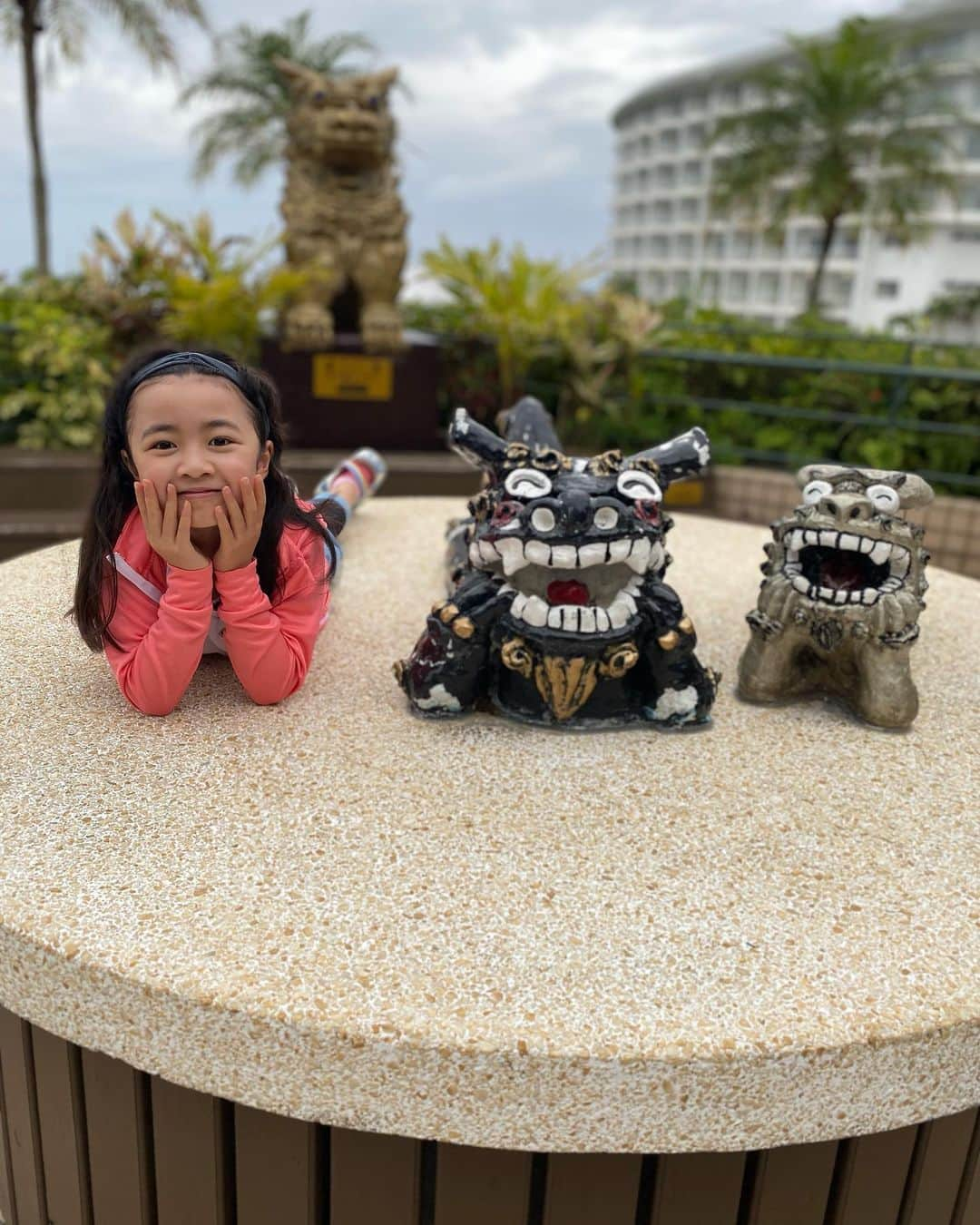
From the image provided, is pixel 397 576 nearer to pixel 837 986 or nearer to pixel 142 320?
pixel 837 986

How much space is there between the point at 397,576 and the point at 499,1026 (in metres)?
1.77

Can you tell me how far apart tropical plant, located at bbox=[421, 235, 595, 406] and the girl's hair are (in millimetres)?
3651

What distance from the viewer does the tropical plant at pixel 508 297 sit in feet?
17.1

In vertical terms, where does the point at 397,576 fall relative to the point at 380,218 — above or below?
below

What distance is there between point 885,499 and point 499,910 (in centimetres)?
106

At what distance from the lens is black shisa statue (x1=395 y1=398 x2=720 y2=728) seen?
65.4 inches

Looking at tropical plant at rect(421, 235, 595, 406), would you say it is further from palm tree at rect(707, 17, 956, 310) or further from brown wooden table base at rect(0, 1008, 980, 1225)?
palm tree at rect(707, 17, 956, 310)

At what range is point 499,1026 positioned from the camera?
1.08 metres

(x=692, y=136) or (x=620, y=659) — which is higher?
(x=692, y=136)

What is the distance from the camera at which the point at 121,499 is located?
171 centimetres

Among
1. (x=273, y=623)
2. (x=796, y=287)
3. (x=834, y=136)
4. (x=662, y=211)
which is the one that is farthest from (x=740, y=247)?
(x=273, y=623)

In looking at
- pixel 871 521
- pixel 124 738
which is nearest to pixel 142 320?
pixel 124 738

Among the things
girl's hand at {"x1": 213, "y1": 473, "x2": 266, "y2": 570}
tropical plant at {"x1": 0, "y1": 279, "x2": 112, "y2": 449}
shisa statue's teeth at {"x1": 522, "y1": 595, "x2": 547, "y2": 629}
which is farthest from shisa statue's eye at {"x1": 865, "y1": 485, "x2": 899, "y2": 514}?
tropical plant at {"x1": 0, "y1": 279, "x2": 112, "y2": 449}

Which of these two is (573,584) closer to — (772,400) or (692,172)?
(772,400)
